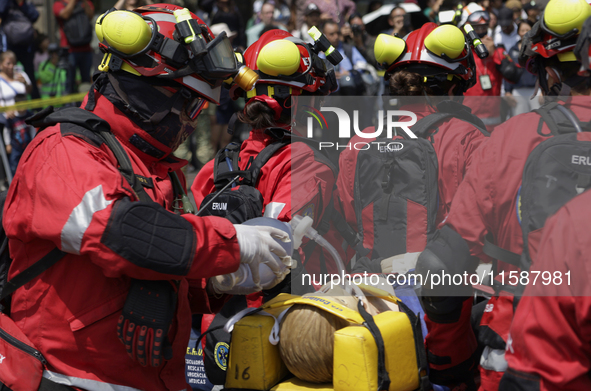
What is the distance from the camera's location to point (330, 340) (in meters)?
2.60

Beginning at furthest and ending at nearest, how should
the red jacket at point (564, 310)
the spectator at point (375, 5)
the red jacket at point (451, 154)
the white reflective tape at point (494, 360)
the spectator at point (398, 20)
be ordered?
the spectator at point (375, 5)
the spectator at point (398, 20)
the red jacket at point (451, 154)
the white reflective tape at point (494, 360)
the red jacket at point (564, 310)

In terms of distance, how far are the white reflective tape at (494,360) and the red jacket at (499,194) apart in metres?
0.06

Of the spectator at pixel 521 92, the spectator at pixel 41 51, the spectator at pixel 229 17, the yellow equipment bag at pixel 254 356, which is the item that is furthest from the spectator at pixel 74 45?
the yellow equipment bag at pixel 254 356

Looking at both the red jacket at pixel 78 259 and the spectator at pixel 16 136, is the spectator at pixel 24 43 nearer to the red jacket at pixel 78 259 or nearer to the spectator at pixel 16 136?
the spectator at pixel 16 136

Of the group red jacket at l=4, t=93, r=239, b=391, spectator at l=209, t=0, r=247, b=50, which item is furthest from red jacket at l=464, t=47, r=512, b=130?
red jacket at l=4, t=93, r=239, b=391

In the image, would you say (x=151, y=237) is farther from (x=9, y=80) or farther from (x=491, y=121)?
(x=9, y=80)

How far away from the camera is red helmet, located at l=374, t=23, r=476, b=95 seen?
407 cm

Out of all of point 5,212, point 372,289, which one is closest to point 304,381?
point 372,289

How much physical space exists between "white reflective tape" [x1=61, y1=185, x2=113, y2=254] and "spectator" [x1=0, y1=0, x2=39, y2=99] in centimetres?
903

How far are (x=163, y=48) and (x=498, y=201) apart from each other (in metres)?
1.47

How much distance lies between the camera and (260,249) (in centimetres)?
232

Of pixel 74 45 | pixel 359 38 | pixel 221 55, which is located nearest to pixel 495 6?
pixel 359 38

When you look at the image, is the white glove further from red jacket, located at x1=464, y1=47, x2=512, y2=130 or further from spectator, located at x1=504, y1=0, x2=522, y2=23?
spectator, located at x1=504, y1=0, x2=522, y2=23

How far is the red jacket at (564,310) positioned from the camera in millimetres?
1583
